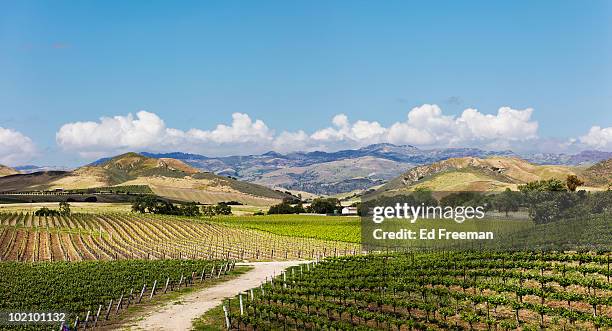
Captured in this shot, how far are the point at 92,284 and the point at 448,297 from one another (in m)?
32.1

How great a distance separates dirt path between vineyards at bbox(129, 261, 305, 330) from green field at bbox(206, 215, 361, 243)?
159 ft

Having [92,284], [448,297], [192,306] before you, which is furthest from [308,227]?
[448,297]

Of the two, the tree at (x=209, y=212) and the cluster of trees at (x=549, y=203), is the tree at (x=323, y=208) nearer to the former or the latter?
the tree at (x=209, y=212)

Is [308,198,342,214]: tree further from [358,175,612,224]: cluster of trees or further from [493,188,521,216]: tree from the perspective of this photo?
[493,188,521,216]: tree

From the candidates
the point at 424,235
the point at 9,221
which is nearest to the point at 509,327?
the point at 424,235

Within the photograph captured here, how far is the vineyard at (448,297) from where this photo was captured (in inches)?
1398

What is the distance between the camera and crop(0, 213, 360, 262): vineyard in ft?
278

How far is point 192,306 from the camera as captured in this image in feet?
147

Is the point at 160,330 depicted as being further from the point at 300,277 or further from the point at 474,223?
the point at 474,223

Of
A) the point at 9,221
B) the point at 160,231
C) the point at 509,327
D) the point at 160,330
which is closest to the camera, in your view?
the point at 509,327

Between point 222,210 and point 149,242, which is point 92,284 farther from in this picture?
point 222,210

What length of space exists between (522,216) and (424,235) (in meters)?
22.3

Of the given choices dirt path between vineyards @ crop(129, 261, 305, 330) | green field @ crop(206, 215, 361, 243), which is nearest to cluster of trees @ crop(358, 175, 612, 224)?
green field @ crop(206, 215, 361, 243)

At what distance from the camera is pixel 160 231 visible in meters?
117
